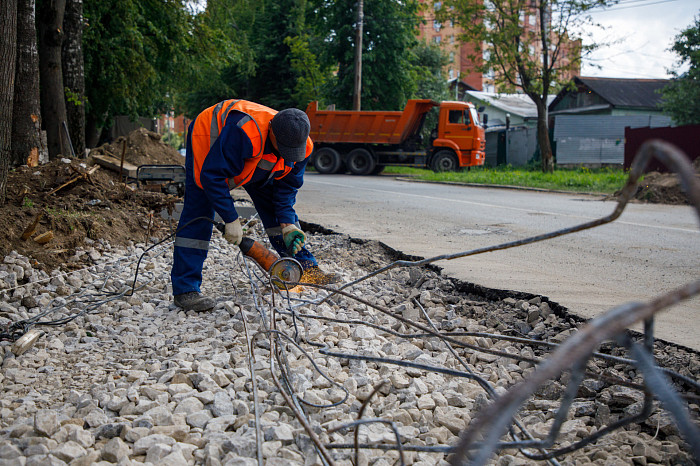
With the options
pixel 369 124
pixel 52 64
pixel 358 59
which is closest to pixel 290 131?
pixel 52 64

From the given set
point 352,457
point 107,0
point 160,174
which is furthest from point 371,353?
point 107,0

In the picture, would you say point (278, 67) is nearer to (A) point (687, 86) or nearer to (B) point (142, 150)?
(A) point (687, 86)

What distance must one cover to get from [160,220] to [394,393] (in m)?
5.13

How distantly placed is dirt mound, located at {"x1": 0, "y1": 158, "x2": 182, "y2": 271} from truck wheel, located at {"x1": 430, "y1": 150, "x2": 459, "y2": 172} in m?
14.8

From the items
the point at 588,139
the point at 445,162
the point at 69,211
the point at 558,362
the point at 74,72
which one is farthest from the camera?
the point at 588,139

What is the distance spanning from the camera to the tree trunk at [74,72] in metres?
10.5

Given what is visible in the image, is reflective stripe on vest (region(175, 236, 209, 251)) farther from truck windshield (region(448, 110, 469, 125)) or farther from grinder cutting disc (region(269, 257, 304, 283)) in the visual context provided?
truck windshield (region(448, 110, 469, 125))

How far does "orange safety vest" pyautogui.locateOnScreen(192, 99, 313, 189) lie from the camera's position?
3760mm

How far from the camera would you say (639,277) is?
16.4ft

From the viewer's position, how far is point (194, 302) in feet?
12.9

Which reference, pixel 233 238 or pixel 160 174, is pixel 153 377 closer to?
pixel 233 238

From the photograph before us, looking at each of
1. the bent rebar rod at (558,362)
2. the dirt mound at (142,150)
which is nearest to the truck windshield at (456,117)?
the dirt mound at (142,150)

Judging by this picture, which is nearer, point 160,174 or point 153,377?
point 153,377

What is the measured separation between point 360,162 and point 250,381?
19753 millimetres
